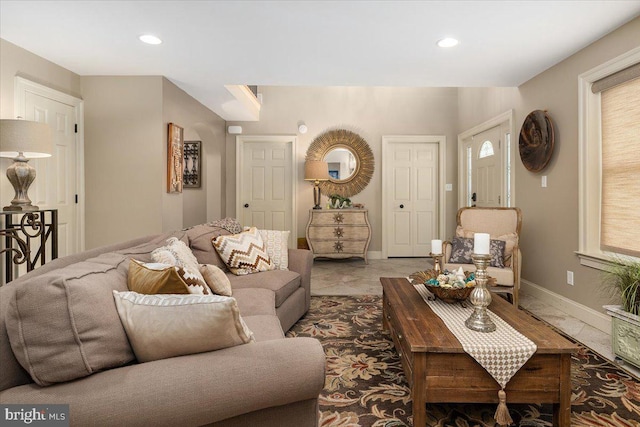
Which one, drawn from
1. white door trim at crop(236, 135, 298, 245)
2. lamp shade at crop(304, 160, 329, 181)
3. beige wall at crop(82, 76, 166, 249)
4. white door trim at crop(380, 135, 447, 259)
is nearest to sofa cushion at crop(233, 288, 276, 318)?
beige wall at crop(82, 76, 166, 249)

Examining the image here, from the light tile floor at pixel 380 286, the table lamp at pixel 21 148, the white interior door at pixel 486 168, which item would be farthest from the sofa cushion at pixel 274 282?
the white interior door at pixel 486 168

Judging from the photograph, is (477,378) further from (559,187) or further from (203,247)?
(559,187)

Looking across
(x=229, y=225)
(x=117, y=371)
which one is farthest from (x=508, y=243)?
(x=117, y=371)

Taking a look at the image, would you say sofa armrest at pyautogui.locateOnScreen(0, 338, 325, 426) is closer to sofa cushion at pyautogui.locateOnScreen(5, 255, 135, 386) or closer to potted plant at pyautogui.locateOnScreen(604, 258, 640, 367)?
sofa cushion at pyautogui.locateOnScreen(5, 255, 135, 386)

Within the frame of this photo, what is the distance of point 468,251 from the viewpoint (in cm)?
347

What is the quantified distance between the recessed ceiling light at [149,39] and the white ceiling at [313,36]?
70mm

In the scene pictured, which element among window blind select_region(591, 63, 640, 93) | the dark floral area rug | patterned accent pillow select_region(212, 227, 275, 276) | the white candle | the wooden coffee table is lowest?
the dark floral area rug

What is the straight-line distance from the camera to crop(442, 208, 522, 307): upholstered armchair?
10.4 feet

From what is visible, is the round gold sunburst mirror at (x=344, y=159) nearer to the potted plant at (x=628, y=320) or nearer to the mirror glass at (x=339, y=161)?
the mirror glass at (x=339, y=161)

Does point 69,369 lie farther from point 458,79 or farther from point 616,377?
point 458,79

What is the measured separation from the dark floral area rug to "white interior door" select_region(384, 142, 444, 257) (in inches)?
139

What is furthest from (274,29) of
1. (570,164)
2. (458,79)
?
(570,164)

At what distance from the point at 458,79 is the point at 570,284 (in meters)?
2.26

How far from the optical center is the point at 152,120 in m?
3.69
